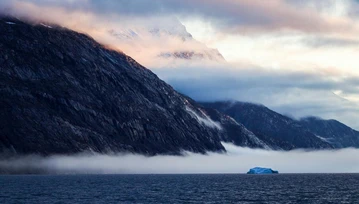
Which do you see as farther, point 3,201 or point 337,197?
point 337,197

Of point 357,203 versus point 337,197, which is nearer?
point 357,203

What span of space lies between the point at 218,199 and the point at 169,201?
17.1 metres

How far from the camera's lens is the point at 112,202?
17262 cm

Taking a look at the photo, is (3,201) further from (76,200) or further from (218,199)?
(218,199)

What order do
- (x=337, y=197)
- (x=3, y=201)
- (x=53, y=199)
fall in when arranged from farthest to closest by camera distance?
(x=337, y=197) → (x=53, y=199) → (x=3, y=201)

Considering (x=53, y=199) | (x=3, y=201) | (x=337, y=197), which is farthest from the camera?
(x=337, y=197)

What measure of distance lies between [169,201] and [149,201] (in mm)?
5868

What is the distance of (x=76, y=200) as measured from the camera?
179 metres

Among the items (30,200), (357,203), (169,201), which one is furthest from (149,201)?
(357,203)

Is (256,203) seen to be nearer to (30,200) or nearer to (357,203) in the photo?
(357,203)

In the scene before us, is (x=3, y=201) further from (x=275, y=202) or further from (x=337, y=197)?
(x=337, y=197)

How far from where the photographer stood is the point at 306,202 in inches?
6865

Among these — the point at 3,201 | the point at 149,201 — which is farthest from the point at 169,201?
the point at 3,201

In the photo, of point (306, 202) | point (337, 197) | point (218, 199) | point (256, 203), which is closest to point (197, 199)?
point (218, 199)
